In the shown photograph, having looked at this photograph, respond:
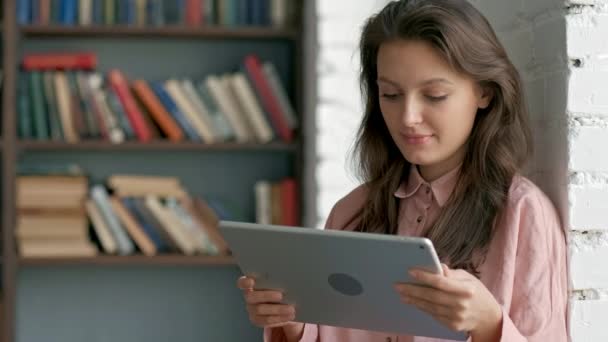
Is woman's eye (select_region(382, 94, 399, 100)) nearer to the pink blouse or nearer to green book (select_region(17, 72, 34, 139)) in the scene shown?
the pink blouse

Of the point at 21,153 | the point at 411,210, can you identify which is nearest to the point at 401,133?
the point at 411,210

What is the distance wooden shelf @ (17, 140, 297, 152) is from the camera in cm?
330

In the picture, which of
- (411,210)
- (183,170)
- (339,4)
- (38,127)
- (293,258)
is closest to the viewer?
(293,258)

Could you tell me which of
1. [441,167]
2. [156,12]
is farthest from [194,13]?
[441,167]

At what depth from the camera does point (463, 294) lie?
1088 mm

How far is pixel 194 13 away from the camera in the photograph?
11.2 ft

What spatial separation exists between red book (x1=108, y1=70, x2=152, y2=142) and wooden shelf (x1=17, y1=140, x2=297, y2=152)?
0.16ft

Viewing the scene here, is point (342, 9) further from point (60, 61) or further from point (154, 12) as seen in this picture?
point (60, 61)

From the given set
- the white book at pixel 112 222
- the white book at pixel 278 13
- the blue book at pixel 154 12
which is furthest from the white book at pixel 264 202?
the blue book at pixel 154 12

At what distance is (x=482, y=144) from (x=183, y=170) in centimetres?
233

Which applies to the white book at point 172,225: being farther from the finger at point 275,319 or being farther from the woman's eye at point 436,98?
the woman's eye at point 436,98

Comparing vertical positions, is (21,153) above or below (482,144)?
below

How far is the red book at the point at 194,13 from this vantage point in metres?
3.40

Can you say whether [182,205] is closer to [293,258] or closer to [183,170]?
[183,170]
